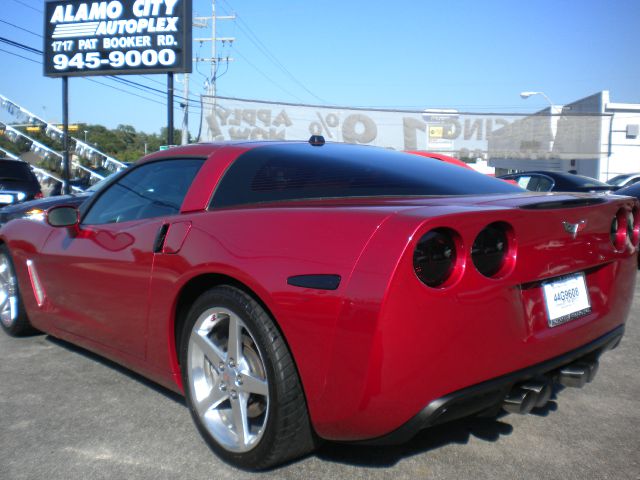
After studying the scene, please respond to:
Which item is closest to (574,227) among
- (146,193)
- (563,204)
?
(563,204)

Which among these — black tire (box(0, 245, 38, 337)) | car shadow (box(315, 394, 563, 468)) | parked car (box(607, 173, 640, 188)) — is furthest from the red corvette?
parked car (box(607, 173, 640, 188))

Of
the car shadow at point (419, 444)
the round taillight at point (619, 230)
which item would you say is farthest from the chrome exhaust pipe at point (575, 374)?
the round taillight at point (619, 230)

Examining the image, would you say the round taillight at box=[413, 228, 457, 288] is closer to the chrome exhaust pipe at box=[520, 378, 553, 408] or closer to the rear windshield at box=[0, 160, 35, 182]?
the chrome exhaust pipe at box=[520, 378, 553, 408]

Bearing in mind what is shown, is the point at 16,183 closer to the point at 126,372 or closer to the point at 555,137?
the point at 126,372

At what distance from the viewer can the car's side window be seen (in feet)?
10.5

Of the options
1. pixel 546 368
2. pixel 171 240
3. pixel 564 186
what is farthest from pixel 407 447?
pixel 564 186

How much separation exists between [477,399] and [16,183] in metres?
10.7

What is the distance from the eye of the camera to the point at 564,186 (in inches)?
393

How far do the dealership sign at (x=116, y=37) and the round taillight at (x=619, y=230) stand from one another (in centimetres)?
1714

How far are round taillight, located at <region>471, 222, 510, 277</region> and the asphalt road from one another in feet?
2.84

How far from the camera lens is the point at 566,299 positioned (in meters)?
2.50

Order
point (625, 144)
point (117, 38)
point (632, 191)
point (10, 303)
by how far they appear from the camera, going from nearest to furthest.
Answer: point (10, 303) < point (632, 191) < point (117, 38) < point (625, 144)

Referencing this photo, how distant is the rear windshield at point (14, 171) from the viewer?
35.9 ft

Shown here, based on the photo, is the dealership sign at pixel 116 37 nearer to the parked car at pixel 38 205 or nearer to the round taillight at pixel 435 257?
the parked car at pixel 38 205
